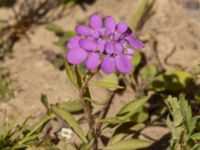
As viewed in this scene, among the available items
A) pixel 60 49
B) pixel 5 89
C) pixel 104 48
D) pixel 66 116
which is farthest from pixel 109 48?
pixel 60 49

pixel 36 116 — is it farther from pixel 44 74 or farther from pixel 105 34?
pixel 105 34

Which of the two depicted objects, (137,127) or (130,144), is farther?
(137,127)

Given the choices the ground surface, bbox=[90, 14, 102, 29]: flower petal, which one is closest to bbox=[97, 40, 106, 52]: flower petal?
bbox=[90, 14, 102, 29]: flower petal

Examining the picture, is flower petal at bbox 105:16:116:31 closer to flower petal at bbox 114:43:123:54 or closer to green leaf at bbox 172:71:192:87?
flower petal at bbox 114:43:123:54

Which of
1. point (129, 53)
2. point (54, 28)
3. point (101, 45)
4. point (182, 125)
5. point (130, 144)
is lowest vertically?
point (130, 144)

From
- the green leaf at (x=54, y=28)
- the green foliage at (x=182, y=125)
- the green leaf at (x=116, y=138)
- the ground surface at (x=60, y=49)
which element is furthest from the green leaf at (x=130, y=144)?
the green leaf at (x=54, y=28)

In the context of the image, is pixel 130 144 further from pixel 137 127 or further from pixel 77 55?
pixel 77 55
